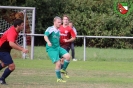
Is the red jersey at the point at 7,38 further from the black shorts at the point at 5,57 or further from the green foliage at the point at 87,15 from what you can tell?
the green foliage at the point at 87,15

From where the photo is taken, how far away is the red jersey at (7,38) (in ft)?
38.4

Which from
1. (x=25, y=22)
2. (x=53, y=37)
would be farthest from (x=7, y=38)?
(x=25, y=22)

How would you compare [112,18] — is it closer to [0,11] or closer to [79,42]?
[79,42]

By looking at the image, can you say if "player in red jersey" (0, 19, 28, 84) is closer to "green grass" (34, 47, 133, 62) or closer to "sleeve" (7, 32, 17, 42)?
"sleeve" (7, 32, 17, 42)

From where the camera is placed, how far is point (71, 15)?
37844 mm

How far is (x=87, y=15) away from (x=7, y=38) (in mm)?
26709

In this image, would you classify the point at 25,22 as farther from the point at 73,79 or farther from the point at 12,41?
the point at 12,41

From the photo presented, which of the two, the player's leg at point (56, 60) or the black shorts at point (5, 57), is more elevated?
the black shorts at point (5, 57)

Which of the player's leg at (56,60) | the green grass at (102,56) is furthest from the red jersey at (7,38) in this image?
the green grass at (102,56)

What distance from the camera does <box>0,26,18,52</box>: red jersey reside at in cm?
1170

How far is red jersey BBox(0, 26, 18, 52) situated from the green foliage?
24997 millimetres

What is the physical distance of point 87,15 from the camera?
38.2 meters

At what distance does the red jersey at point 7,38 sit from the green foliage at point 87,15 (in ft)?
82.0

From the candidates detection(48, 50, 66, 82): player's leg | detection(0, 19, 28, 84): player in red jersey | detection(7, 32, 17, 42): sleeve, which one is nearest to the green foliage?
detection(48, 50, 66, 82): player's leg
